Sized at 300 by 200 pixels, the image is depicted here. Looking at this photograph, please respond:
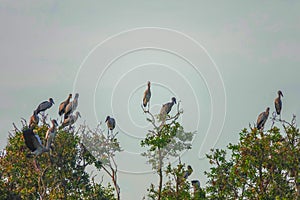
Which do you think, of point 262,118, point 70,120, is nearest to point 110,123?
point 70,120

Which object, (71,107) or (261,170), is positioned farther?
(71,107)

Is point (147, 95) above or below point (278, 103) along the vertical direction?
below

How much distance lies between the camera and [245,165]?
2791 centimetres

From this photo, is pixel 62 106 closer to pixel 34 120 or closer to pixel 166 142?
pixel 34 120

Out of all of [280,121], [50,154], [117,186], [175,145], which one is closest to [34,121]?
[50,154]

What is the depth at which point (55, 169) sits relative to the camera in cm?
3631

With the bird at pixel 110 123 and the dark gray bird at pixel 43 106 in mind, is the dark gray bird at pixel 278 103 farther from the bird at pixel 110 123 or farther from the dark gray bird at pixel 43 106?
the dark gray bird at pixel 43 106

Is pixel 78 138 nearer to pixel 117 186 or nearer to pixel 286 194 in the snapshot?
pixel 117 186

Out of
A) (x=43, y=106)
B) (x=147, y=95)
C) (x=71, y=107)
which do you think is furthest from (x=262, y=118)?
(x=43, y=106)

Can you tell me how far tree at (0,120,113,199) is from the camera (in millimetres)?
35781

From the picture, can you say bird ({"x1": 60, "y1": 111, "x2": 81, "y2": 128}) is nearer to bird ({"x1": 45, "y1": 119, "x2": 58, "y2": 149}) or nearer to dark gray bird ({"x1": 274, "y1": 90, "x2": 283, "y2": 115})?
bird ({"x1": 45, "y1": 119, "x2": 58, "y2": 149})

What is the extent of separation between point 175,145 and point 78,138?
8.82m

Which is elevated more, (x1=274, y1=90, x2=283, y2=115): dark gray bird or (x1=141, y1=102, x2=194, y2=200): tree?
(x1=274, y1=90, x2=283, y2=115): dark gray bird

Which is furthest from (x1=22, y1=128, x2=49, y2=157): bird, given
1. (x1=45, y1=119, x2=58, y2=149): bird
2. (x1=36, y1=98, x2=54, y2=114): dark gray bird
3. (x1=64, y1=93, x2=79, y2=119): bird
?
(x1=36, y1=98, x2=54, y2=114): dark gray bird
